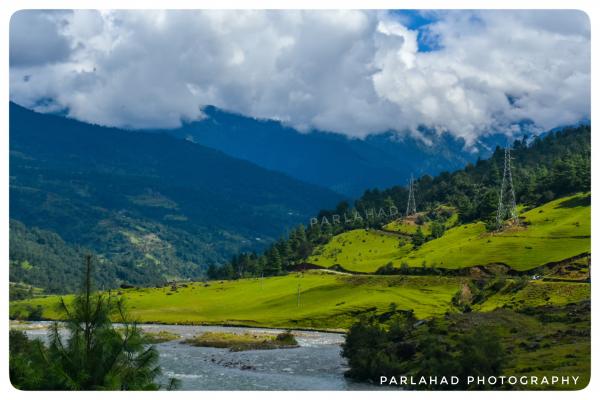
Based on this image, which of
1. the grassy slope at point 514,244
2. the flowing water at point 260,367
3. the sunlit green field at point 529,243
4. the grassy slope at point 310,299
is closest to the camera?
the flowing water at point 260,367

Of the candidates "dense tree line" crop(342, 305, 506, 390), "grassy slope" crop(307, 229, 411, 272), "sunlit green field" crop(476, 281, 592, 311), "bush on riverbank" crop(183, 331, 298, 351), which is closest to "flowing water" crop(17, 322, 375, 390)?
"bush on riverbank" crop(183, 331, 298, 351)

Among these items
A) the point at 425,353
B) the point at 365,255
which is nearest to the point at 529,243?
the point at 365,255

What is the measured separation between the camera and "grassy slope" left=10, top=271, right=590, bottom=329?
382 feet

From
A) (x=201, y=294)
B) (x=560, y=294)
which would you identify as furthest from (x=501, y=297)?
(x=201, y=294)

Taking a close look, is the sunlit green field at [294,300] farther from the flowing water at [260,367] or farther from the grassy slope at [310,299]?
the flowing water at [260,367]

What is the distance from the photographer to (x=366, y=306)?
128500 millimetres

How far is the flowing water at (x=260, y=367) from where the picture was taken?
68938 millimetres

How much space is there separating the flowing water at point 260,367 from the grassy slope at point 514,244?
32854 mm

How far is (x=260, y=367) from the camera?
8275cm

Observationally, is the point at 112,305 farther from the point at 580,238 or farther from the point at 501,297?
the point at 580,238

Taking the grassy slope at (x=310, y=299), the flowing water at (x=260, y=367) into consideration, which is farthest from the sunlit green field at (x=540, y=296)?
the flowing water at (x=260, y=367)

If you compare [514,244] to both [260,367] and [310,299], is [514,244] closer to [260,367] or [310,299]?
[310,299]

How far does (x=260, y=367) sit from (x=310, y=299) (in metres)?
64.3

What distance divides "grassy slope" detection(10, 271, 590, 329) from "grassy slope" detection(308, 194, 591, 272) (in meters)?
7.59
